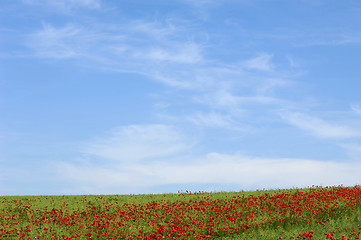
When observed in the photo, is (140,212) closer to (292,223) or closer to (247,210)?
(247,210)

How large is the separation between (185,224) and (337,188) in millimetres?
13494

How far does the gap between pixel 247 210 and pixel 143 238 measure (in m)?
6.67

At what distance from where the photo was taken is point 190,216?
20.7 m

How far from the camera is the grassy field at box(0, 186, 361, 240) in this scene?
18.2 metres

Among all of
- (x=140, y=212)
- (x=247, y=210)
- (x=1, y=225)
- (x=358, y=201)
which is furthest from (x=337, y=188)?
(x=1, y=225)

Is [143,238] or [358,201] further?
[358,201]

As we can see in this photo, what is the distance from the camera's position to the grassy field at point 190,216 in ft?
59.7

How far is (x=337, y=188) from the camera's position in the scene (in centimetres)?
2731

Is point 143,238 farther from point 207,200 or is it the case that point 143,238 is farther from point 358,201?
point 358,201

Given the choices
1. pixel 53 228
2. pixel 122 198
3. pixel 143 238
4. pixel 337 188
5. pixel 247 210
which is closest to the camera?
pixel 143 238

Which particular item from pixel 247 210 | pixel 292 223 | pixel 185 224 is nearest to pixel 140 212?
pixel 185 224

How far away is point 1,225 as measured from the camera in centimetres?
1981

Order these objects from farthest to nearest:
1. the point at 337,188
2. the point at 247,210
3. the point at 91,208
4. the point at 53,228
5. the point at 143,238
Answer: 1. the point at 337,188
2. the point at 91,208
3. the point at 247,210
4. the point at 53,228
5. the point at 143,238

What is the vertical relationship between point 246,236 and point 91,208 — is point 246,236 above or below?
below
